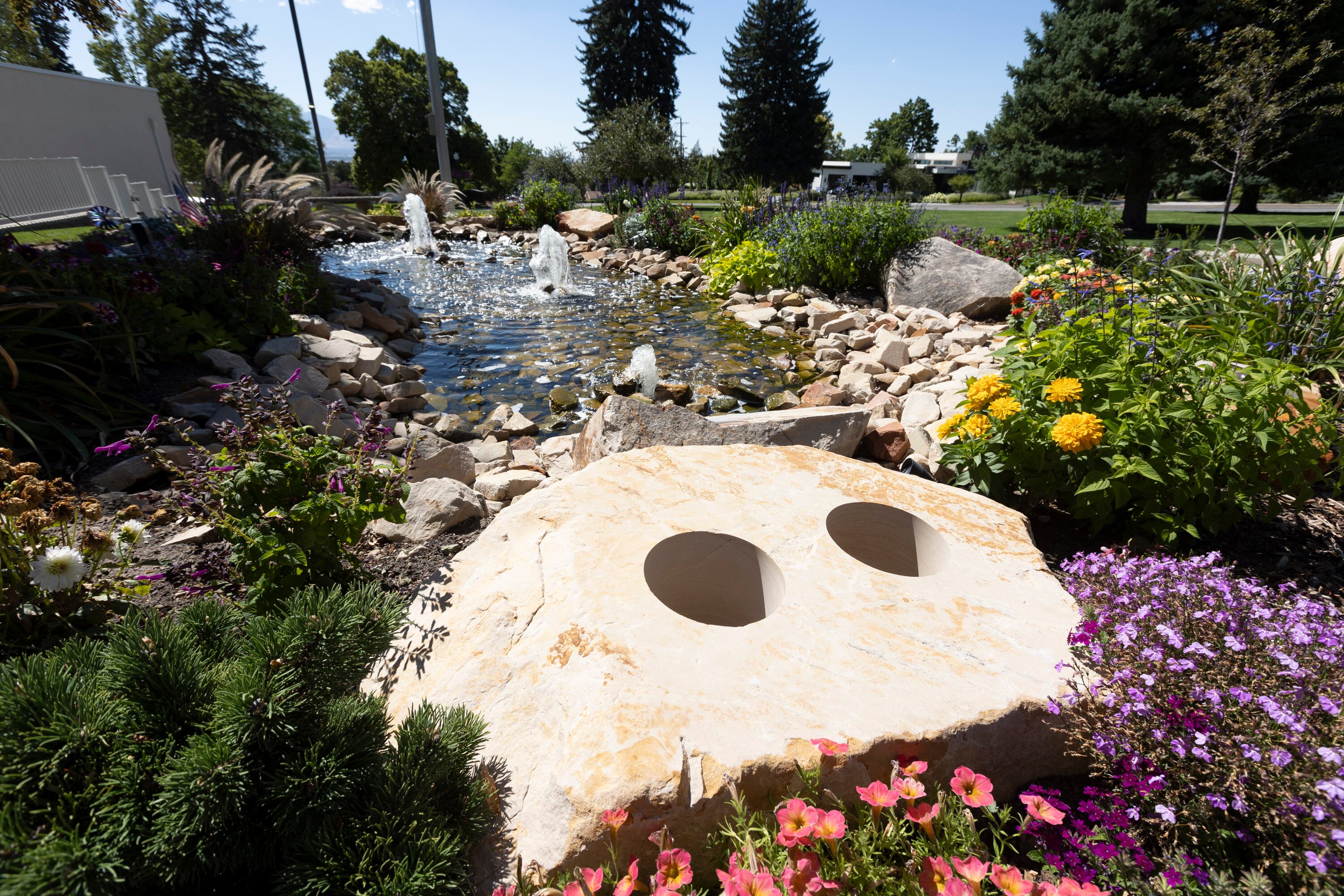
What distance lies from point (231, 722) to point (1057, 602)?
2224 millimetres

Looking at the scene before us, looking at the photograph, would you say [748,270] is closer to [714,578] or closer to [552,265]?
[552,265]

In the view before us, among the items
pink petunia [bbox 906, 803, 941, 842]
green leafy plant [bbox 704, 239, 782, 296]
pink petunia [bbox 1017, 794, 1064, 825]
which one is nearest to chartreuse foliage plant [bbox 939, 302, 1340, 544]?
pink petunia [bbox 1017, 794, 1064, 825]

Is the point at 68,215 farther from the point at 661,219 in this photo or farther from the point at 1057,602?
the point at 1057,602

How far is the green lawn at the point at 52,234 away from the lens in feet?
28.0

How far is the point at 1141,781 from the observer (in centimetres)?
135

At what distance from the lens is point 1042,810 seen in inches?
51.9

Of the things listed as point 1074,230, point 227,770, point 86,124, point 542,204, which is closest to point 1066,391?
point 227,770

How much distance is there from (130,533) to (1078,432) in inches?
132

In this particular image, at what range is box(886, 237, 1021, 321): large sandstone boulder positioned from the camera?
7.46 m

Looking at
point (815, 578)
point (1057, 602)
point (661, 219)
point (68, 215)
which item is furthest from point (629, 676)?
point (68, 215)

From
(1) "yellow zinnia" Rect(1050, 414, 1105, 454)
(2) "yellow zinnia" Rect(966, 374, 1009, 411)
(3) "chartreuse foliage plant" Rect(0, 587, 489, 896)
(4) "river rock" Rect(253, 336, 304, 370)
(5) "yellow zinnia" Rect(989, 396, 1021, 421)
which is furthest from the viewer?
(4) "river rock" Rect(253, 336, 304, 370)

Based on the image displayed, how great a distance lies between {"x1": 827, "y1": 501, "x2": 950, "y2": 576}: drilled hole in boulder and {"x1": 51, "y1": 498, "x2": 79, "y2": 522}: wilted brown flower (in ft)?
7.79

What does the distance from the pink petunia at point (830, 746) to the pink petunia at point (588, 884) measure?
552 mm

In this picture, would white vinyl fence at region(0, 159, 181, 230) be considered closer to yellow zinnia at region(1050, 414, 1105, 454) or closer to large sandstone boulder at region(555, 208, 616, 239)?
large sandstone boulder at region(555, 208, 616, 239)
